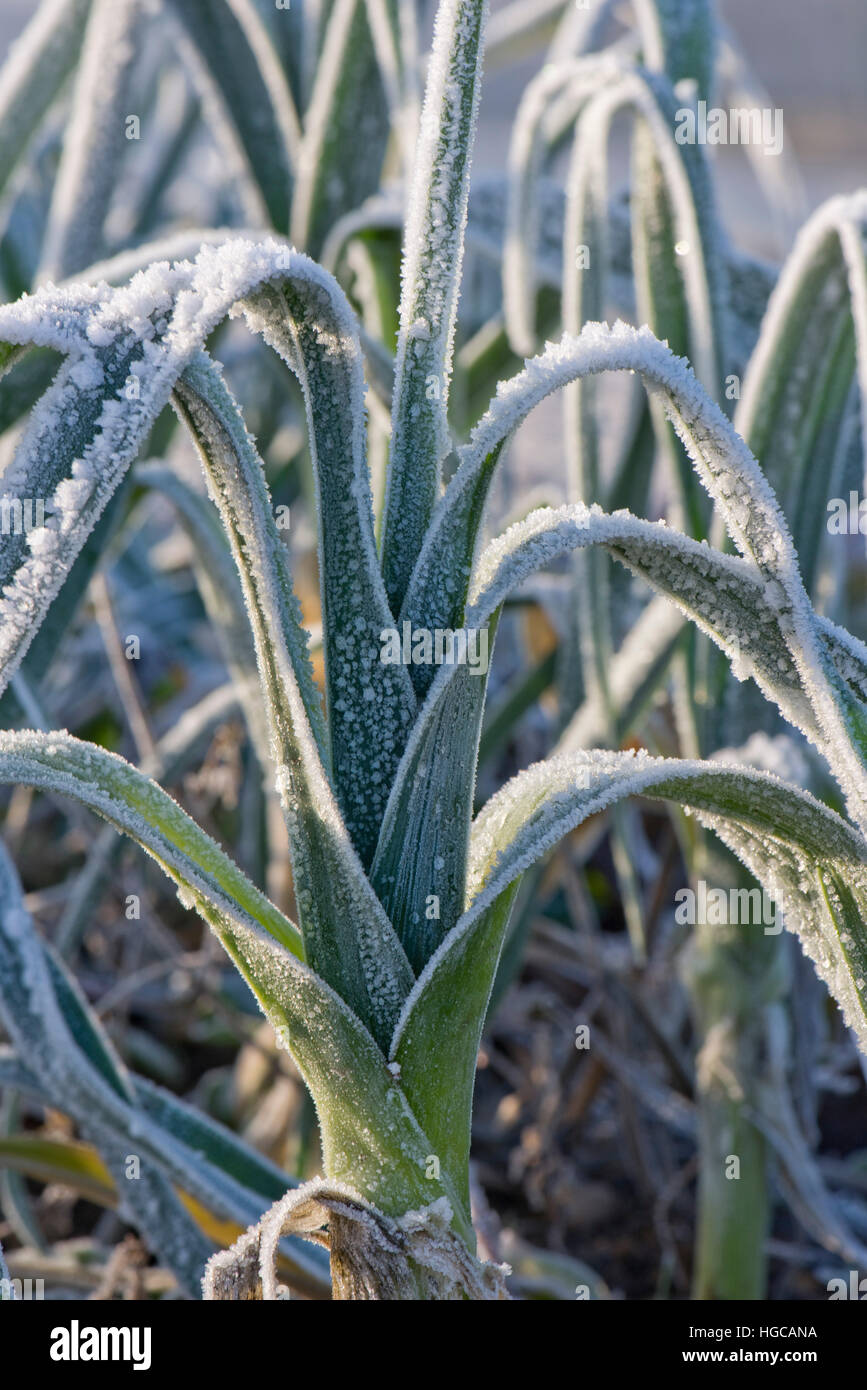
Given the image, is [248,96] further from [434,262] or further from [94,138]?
[434,262]

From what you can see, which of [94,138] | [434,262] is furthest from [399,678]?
[94,138]

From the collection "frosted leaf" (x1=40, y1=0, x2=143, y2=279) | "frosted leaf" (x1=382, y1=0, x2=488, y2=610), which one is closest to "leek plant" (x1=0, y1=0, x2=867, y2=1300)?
"frosted leaf" (x1=382, y1=0, x2=488, y2=610)

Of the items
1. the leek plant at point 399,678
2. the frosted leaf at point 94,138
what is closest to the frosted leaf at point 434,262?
the leek plant at point 399,678

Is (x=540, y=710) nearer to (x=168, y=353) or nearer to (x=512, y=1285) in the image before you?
(x=512, y=1285)

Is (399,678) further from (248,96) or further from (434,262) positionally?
(248,96)

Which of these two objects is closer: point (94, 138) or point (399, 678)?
point (399, 678)

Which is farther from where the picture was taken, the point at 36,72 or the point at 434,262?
the point at 36,72

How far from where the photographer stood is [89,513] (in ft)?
0.81

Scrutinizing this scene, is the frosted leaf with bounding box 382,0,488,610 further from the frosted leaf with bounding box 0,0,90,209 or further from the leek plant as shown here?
the frosted leaf with bounding box 0,0,90,209

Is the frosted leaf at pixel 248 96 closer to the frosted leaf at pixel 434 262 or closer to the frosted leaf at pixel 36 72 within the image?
the frosted leaf at pixel 36 72

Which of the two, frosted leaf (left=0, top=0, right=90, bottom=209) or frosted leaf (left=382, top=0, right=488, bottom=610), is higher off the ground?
frosted leaf (left=0, top=0, right=90, bottom=209)

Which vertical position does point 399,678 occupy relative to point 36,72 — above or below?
below

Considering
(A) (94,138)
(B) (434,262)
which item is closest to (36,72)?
(A) (94,138)
